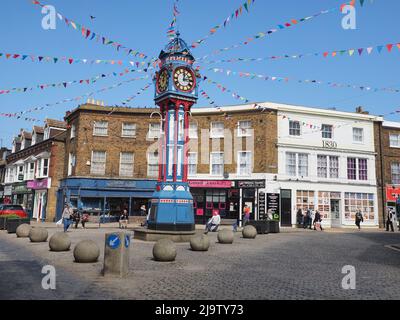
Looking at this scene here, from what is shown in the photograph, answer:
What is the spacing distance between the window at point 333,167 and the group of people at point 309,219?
384 centimetres

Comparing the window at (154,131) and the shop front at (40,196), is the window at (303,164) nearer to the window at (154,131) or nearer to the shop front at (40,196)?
the window at (154,131)

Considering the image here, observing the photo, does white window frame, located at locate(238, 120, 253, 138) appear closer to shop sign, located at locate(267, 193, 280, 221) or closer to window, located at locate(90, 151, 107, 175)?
shop sign, located at locate(267, 193, 280, 221)

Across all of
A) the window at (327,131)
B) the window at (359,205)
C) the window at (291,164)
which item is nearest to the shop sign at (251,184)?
the window at (291,164)

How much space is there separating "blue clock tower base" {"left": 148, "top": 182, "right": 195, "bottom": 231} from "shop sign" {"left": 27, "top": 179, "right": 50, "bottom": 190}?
21.7 meters

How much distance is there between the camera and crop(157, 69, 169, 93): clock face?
18406 millimetres

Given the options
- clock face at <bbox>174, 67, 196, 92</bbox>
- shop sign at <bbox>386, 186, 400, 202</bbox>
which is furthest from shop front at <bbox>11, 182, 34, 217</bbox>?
shop sign at <bbox>386, 186, 400, 202</bbox>

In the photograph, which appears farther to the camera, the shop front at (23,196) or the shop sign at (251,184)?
the shop front at (23,196)

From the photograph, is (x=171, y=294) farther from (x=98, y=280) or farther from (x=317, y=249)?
(x=317, y=249)

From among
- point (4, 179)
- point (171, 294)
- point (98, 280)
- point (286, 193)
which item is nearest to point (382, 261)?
point (171, 294)

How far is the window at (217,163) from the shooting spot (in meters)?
31.7

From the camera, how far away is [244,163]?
31.0 meters

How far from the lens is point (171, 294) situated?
22.9 ft

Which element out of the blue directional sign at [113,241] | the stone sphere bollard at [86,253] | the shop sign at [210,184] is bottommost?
the stone sphere bollard at [86,253]
